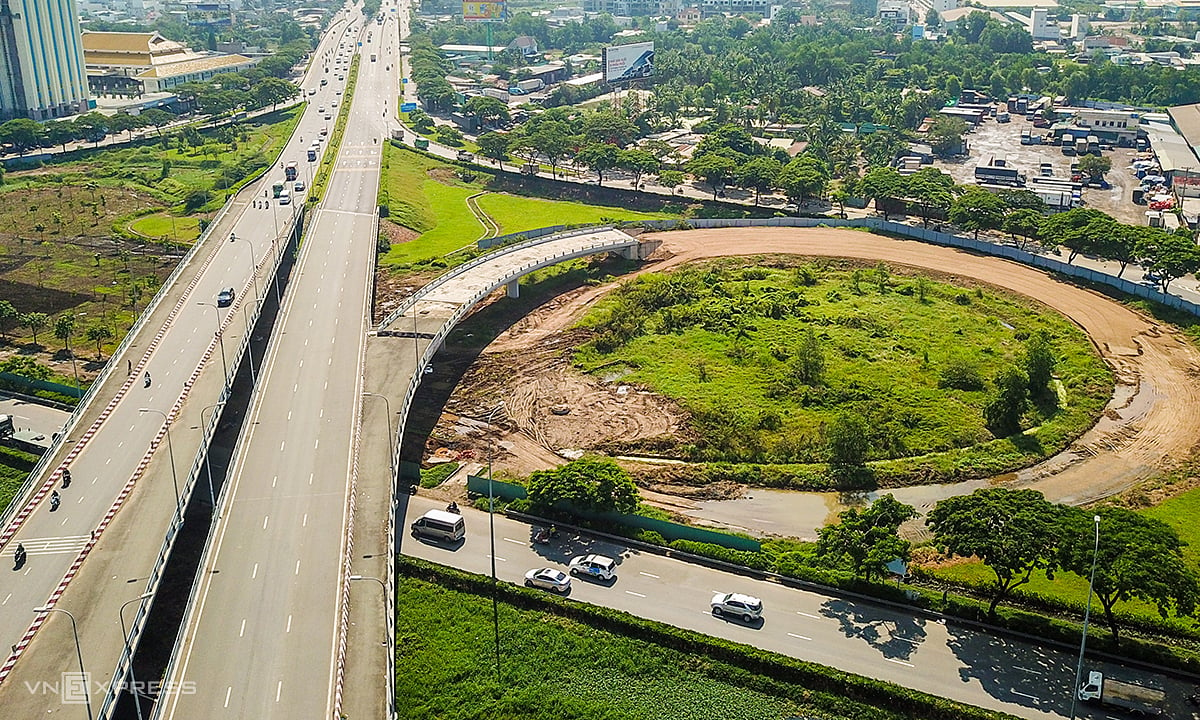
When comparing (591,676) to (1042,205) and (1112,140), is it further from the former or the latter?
(1112,140)

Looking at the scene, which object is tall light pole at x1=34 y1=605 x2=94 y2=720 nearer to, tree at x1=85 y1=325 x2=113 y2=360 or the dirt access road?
the dirt access road

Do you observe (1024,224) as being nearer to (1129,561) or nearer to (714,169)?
(714,169)

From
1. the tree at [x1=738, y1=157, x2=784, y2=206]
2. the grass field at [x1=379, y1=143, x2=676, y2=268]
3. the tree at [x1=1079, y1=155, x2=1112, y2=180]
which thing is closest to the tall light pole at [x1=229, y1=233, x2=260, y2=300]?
the grass field at [x1=379, y1=143, x2=676, y2=268]

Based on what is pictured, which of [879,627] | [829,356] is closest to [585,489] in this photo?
[879,627]

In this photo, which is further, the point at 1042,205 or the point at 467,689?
the point at 1042,205

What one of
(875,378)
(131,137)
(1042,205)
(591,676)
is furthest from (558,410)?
(131,137)
